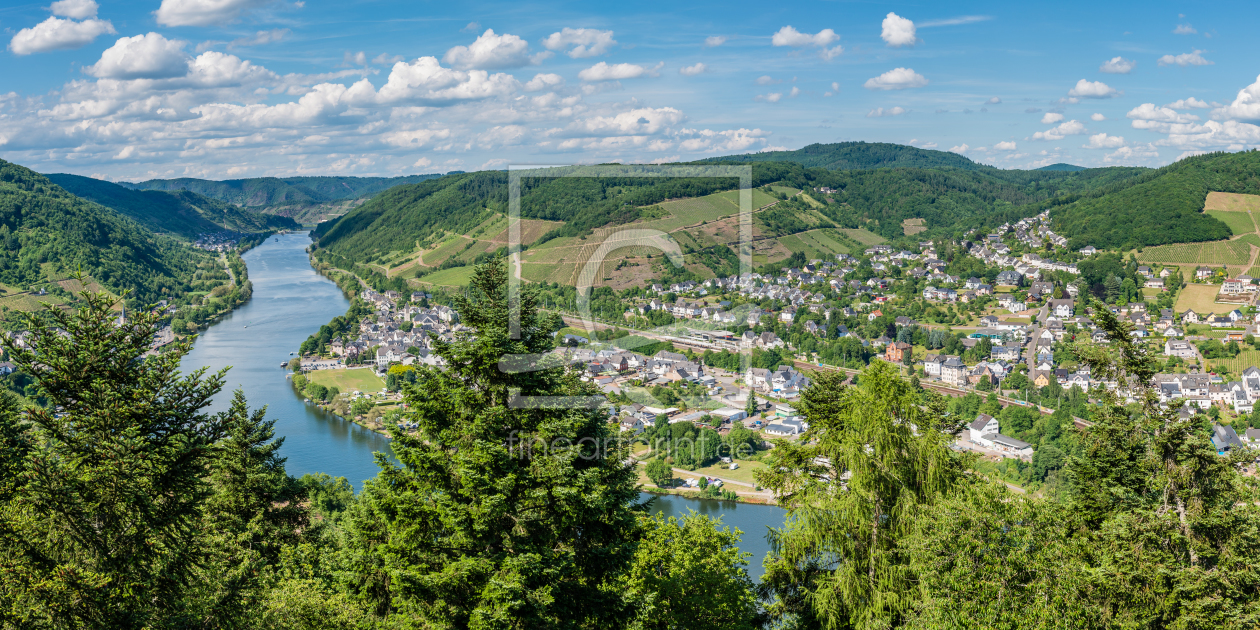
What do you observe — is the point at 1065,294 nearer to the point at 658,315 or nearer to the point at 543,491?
the point at 658,315

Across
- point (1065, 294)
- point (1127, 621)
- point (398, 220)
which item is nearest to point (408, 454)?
point (1127, 621)

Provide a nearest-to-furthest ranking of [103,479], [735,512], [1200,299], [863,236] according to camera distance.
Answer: [103,479]
[735,512]
[1200,299]
[863,236]

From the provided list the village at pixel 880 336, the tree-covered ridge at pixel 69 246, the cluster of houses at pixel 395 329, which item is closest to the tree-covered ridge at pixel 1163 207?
the village at pixel 880 336

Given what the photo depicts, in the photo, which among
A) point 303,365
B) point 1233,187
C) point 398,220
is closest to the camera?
point 303,365

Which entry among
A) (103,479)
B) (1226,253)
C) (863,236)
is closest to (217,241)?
(863,236)

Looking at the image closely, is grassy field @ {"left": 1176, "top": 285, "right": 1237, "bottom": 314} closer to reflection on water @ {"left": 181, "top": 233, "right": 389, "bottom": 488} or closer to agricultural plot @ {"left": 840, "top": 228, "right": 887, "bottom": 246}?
agricultural plot @ {"left": 840, "top": 228, "right": 887, "bottom": 246}

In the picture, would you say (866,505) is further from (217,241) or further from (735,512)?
(217,241)

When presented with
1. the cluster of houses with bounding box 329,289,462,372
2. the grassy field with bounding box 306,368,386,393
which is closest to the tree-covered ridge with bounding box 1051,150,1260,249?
the cluster of houses with bounding box 329,289,462,372

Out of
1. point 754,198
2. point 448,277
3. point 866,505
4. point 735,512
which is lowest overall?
point 735,512
